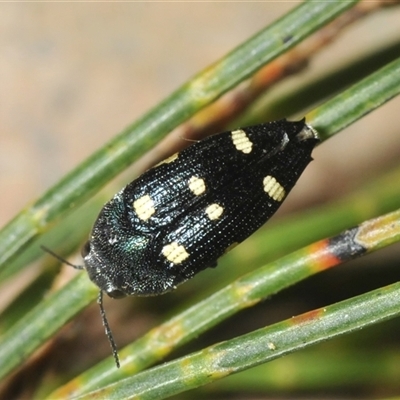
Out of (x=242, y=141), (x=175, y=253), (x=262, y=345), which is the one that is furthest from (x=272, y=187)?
Answer: (x=262, y=345)

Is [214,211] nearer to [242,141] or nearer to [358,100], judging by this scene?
[242,141]

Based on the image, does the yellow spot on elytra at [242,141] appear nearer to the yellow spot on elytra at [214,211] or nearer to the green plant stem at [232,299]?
the yellow spot on elytra at [214,211]

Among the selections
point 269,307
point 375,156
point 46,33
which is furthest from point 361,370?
point 46,33

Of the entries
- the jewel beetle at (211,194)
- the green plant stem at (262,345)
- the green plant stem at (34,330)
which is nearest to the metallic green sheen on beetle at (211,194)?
the jewel beetle at (211,194)

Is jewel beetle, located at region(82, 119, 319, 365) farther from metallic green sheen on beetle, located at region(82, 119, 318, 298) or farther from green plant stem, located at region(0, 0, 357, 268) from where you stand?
green plant stem, located at region(0, 0, 357, 268)

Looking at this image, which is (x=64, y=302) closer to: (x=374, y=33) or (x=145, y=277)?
(x=145, y=277)

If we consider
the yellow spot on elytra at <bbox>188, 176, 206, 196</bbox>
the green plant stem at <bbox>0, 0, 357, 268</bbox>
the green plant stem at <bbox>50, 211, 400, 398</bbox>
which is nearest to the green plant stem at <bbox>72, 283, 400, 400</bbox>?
the green plant stem at <bbox>50, 211, 400, 398</bbox>
